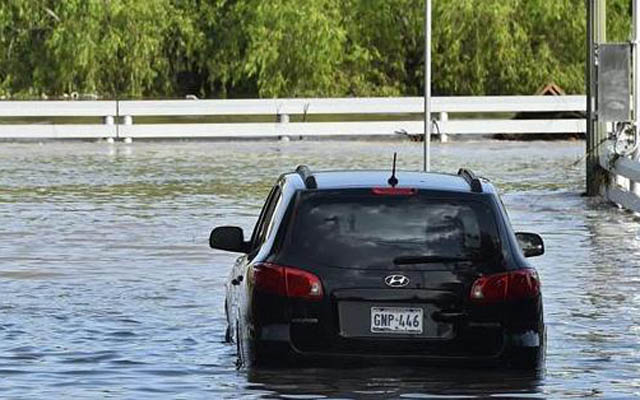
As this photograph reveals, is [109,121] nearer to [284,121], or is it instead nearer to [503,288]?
[284,121]

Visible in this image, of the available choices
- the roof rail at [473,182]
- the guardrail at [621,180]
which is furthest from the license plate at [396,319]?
the guardrail at [621,180]

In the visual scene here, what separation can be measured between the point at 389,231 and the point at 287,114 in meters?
39.6

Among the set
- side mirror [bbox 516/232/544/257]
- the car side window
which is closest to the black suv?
the car side window

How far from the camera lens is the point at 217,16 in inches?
2442

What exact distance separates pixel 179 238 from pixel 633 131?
818cm

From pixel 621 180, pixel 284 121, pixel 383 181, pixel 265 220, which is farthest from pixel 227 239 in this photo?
pixel 284 121

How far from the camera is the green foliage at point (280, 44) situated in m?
59.4

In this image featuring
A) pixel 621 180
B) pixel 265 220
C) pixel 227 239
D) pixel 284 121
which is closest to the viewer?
pixel 265 220

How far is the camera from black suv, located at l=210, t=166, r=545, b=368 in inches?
446

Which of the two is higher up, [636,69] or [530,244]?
[636,69]

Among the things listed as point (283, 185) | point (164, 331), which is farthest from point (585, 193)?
point (283, 185)

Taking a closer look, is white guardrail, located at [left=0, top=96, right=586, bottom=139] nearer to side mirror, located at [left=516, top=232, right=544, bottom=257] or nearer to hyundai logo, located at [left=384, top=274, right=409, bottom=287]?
side mirror, located at [left=516, top=232, right=544, bottom=257]

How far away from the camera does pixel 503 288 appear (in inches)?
448

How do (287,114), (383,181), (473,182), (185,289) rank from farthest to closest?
(287,114) < (185,289) < (473,182) < (383,181)
